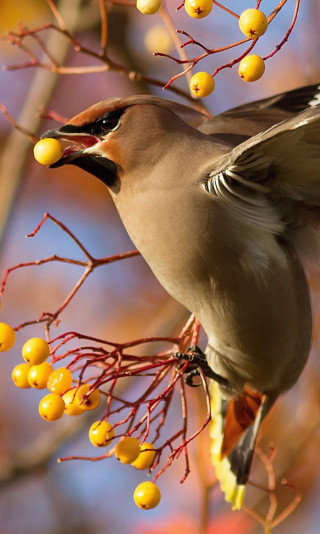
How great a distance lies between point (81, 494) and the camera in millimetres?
5500

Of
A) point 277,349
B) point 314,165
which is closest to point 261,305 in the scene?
point 277,349

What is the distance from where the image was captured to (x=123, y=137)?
9.02 feet

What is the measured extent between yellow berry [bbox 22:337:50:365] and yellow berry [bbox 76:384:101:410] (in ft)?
0.53

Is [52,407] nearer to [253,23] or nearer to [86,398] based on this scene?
[86,398]

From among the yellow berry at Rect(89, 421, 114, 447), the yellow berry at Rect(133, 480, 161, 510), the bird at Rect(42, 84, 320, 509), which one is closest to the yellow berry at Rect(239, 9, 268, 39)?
the bird at Rect(42, 84, 320, 509)

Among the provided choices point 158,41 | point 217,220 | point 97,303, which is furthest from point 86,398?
point 97,303

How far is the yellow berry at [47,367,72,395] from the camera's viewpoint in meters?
2.42

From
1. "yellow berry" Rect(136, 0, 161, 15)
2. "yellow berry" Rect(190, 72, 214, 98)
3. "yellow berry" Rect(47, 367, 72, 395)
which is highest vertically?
"yellow berry" Rect(136, 0, 161, 15)

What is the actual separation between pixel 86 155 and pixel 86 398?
2.53ft

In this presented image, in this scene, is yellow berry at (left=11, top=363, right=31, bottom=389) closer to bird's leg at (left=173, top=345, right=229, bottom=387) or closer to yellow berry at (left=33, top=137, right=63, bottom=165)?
bird's leg at (left=173, top=345, right=229, bottom=387)

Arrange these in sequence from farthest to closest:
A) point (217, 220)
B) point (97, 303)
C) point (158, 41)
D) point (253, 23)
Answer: point (97, 303), point (158, 41), point (217, 220), point (253, 23)

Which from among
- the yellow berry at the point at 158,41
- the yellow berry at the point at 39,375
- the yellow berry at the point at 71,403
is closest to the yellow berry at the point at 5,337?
the yellow berry at the point at 39,375

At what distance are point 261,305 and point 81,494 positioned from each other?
3.18 meters

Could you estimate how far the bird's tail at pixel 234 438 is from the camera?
3.19 metres
